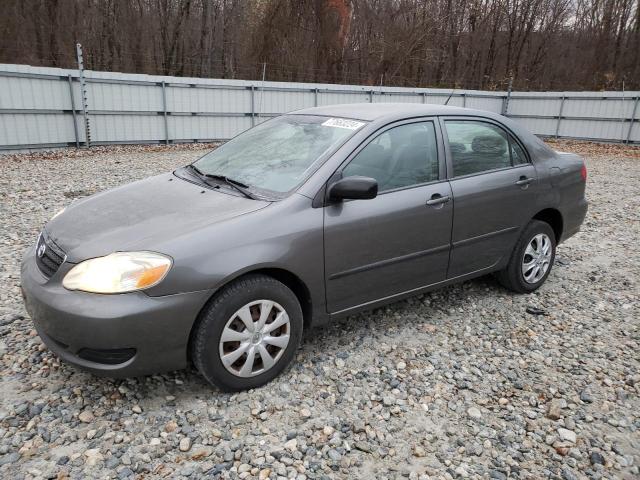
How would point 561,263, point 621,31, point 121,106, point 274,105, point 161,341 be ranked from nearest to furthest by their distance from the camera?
point 161,341
point 561,263
point 121,106
point 274,105
point 621,31

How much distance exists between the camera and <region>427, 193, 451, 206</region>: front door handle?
3.46 meters

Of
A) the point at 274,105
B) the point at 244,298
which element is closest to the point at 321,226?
the point at 244,298

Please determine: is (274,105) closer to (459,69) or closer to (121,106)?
(121,106)

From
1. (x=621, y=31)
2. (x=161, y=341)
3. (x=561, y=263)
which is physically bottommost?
(x=561, y=263)

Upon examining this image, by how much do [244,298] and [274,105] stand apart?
42.5ft

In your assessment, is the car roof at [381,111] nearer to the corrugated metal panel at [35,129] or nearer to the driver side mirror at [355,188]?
the driver side mirror at [355,188]

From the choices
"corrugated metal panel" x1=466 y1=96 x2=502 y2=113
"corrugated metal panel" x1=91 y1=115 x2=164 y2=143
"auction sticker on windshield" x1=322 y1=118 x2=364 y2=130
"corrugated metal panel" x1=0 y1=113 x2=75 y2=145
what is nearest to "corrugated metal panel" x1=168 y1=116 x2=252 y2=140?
"corrugated metal panel" x1=91 y1=115 x2=164 y2=143

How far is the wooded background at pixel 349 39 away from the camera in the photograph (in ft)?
64.2

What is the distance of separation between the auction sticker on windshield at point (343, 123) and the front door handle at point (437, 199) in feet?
2.39

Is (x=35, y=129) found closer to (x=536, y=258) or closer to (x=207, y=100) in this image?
(x=207, y=100)

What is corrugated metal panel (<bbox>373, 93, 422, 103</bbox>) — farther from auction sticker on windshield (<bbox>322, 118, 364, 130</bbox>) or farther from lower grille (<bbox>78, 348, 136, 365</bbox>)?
lower grille (<bbox>78, 348, 136, 365</bbox>)

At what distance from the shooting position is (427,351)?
3.47m

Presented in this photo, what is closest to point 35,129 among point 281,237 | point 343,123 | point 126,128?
point 126,128

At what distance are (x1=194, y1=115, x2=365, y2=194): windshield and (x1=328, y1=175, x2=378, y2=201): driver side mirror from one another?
257 mm
